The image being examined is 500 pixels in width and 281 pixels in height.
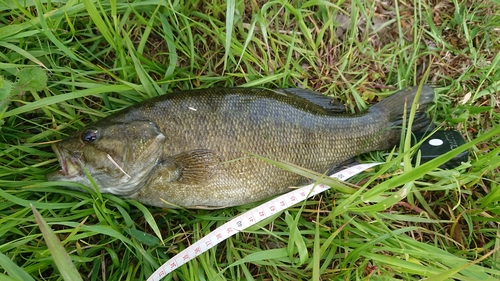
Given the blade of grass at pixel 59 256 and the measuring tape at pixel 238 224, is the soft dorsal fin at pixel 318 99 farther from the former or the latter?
the blade of grass at pixel 59 256

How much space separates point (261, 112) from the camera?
2617 millimetres

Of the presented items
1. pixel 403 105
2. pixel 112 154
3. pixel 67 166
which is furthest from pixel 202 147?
pixel 403 105

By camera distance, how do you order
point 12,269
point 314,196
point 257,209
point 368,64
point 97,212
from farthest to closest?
point 368,64
point 314,196
point 257,209
point 97,212
point 12,269

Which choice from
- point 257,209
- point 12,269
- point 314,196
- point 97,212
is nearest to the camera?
point 12,269

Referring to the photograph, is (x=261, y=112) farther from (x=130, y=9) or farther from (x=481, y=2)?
(x=481, y=2)

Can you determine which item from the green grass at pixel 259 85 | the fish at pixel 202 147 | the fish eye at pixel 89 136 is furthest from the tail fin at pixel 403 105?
the fish eye at pixel 89 136

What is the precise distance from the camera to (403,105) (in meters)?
2.94

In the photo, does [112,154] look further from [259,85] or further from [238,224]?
[259,85]

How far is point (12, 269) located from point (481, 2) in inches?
173

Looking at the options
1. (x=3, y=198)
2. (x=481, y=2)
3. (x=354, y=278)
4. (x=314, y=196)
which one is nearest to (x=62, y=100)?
(x=3, y=198)

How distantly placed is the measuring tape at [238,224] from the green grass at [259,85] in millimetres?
111

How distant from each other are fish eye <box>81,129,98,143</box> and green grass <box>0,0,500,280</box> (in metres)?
0.31

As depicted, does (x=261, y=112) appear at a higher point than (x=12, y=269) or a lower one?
higher

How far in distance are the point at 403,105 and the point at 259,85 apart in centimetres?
124
